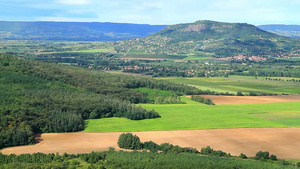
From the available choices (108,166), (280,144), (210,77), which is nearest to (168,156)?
(108,166)

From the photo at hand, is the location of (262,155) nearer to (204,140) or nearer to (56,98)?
(204,140)

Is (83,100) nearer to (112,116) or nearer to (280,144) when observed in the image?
(112,116)

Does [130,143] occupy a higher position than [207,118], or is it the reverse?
[130,143]

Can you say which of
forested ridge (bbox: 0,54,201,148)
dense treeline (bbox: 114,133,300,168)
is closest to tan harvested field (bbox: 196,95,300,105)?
forested ridge (bbox: 0,54,201,148)

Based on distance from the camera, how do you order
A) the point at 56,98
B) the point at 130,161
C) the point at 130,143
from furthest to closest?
the point at 56,98, the point at 130,143, the point at 130,161

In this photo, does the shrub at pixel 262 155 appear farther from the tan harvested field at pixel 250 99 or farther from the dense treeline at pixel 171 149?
the tan harvested field at pixel 250 99

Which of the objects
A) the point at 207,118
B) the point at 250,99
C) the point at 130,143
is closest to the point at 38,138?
the point at 130,143

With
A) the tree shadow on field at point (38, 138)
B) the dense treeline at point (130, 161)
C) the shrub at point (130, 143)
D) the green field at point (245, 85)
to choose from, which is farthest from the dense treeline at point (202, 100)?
the dense treeline at point (130, 161)
